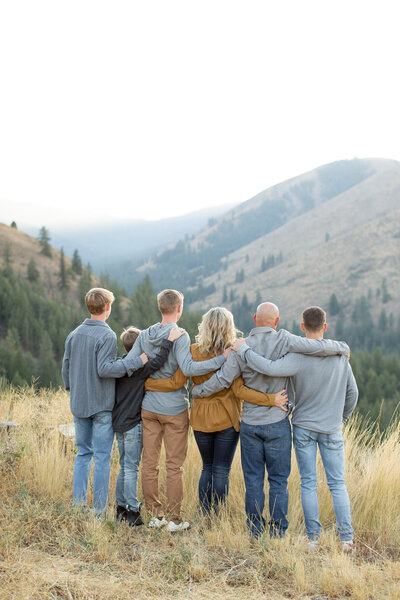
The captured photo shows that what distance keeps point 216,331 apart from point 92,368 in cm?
135

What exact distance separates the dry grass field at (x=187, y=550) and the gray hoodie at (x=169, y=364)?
1144 millimetres

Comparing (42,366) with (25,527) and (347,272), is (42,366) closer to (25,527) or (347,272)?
(25,527)

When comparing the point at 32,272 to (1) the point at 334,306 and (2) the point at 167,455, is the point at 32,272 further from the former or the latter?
(1) the point at 334,306

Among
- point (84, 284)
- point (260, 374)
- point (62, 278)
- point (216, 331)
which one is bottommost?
point (260, 374)

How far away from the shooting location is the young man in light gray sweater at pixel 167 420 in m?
4.72

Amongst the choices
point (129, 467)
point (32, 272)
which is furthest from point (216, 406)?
point (32, 272)

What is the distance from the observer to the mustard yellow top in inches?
181

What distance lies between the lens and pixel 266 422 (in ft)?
14.8

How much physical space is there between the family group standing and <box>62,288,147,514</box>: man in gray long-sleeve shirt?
0.01 meters

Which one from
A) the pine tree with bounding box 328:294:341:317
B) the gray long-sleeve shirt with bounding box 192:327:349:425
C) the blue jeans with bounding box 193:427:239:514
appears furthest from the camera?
the pine tree with bounding box 328:294:341:317

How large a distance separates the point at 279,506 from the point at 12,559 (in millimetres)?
2342

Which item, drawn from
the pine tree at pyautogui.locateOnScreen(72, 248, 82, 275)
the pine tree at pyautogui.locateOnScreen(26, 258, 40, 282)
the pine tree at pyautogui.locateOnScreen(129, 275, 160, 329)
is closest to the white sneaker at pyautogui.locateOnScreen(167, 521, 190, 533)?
the pine tree at pyautogui.locateOnScreen(129, 275, 160, 329)

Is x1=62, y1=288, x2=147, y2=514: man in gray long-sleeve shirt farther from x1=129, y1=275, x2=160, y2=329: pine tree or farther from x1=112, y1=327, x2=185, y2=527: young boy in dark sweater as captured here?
x1=129, y1=275, x2=160, y2=329: pine tree

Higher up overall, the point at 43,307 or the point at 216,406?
the point at 216,406
